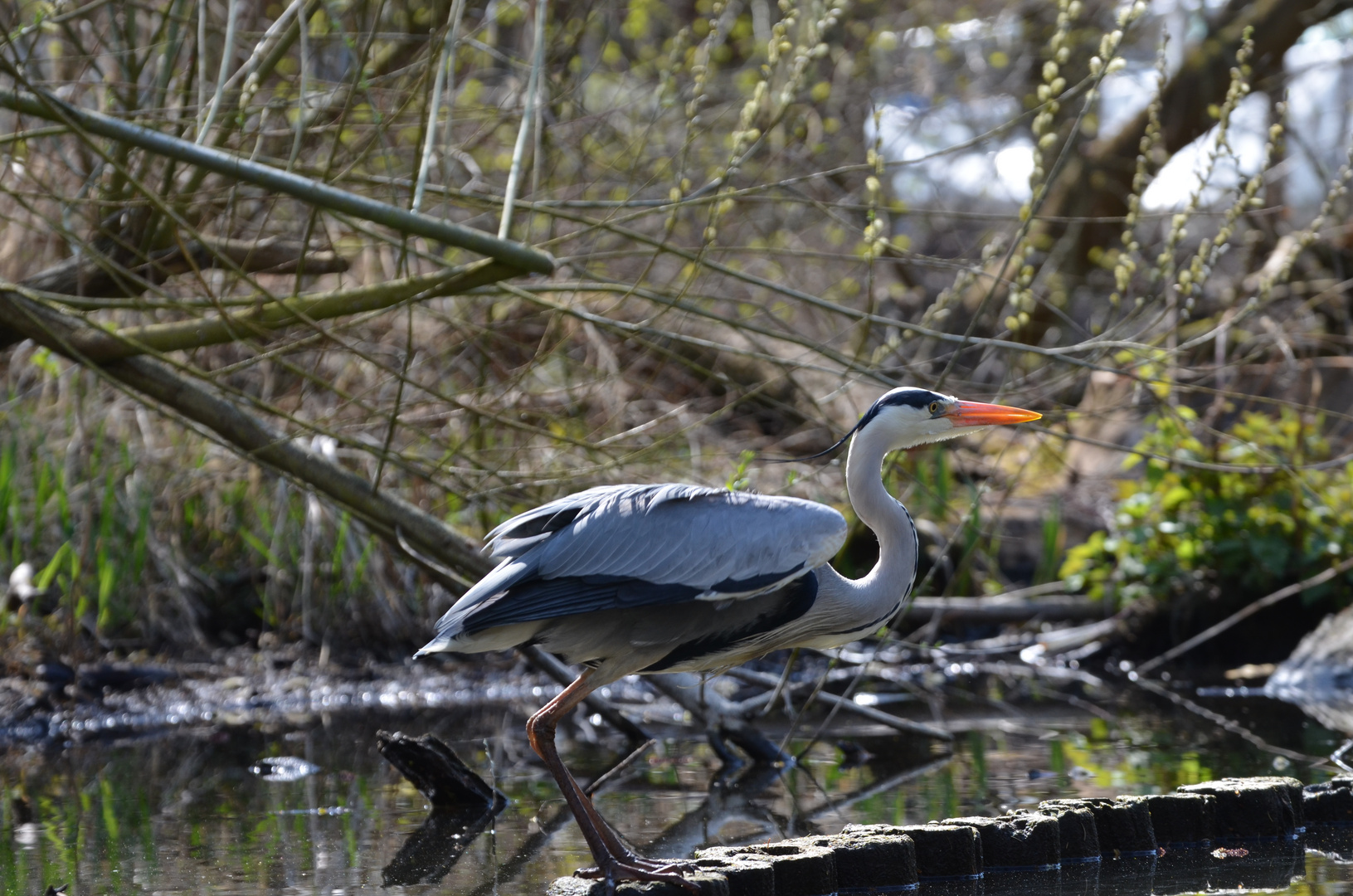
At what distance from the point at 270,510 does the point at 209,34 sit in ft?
10.1

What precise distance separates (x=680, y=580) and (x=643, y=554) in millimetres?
147

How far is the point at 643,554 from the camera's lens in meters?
4.34

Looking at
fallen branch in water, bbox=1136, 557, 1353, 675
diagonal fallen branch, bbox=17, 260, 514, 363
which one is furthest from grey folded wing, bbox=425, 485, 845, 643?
fallen branch in water, bbox=1136, 557, 1353, 675

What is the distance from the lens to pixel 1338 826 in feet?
15.5

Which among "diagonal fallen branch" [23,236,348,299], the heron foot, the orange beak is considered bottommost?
the heron foot

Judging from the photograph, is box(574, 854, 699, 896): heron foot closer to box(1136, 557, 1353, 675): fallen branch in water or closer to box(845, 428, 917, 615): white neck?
box(845, 428, 917, 615): white neck

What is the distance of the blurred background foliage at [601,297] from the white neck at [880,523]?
0.71 metres

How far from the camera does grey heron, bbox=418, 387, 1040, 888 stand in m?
4.28

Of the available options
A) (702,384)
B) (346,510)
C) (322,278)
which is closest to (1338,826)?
(346,510)

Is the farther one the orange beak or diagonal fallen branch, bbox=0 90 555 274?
the orange beak

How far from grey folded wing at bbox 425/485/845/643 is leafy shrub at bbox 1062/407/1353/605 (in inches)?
211

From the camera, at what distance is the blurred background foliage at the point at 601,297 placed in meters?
5.78

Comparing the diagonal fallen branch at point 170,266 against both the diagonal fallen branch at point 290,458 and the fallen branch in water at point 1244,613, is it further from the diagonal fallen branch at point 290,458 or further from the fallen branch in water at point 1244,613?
the fallen branch in water at point 1244,613

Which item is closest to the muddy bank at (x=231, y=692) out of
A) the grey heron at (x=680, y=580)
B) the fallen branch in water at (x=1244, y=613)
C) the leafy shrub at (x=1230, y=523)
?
the fallen branch in water at (x=1244, y=613)
